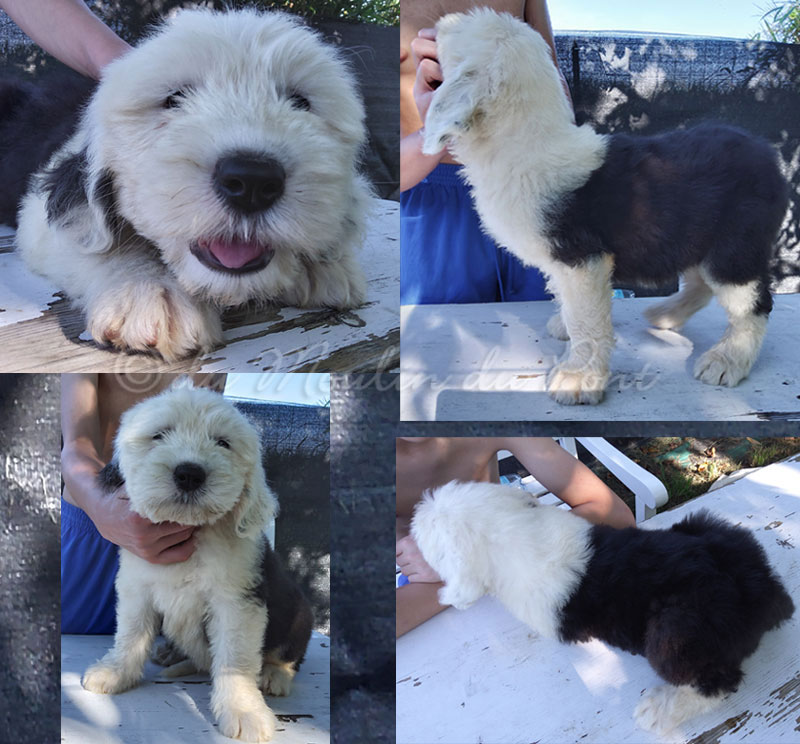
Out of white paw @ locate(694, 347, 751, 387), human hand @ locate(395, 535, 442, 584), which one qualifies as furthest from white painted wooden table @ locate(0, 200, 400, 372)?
white paw @ locate(694, 347, 751, 387)

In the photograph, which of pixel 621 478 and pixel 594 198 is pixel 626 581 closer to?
pixel 621 478

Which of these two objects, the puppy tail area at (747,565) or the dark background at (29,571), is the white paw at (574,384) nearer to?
the puppy tail area at (747,565)

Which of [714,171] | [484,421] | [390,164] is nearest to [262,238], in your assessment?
[390,164]

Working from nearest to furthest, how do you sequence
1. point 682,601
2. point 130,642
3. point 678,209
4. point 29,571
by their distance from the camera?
point 678,209, point 682,601, point 130,642, point 29,571

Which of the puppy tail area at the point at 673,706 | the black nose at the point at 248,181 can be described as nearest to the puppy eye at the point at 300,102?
the black nose at the point at 248,181

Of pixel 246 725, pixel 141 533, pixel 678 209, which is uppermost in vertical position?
pixel 678 209

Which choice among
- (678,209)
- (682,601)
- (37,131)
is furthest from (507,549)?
(37,131)

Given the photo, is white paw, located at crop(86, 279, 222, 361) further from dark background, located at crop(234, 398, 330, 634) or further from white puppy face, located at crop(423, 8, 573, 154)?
white puppy face, located at crop(423, 8, 573, 154)
